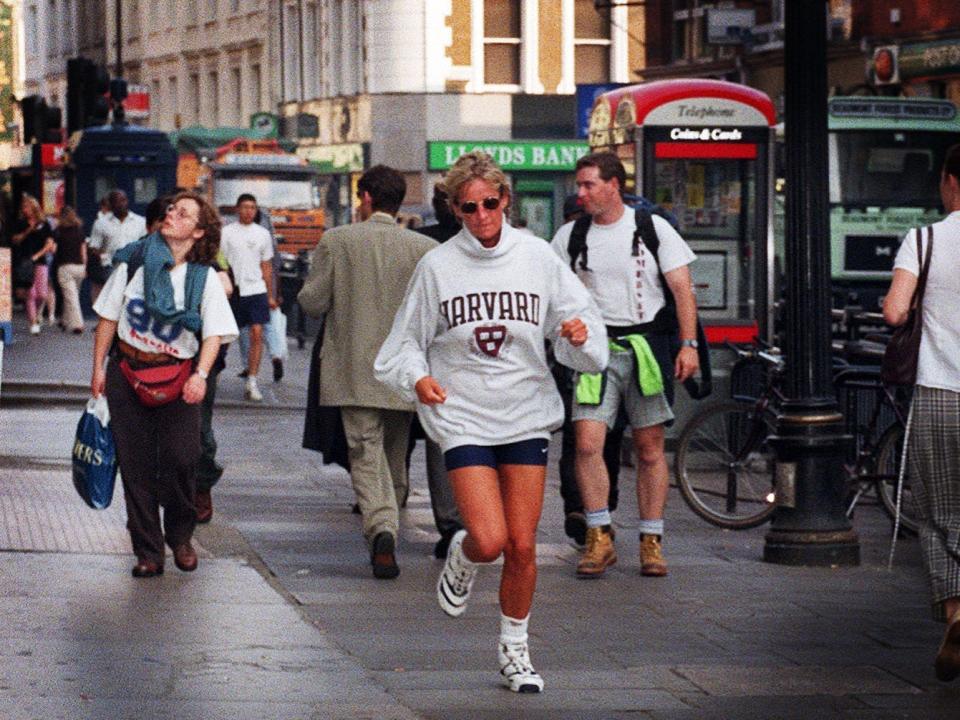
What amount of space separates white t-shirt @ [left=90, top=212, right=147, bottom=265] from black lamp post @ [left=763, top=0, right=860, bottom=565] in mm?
18620

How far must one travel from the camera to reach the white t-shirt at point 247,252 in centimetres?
2070

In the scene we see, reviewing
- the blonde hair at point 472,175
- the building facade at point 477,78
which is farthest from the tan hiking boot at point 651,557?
the building facade at point 477,78

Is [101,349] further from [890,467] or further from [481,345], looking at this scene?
[890,467]

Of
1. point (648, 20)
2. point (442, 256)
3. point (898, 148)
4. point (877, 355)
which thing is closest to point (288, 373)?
point (898, 148)

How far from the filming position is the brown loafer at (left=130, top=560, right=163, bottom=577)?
34.0 feet

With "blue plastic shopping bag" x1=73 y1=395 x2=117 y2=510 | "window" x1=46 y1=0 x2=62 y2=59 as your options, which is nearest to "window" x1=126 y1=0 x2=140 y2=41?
"window" x1=46 y1=0 x2=62 y2=59

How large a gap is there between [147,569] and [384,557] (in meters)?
1.05

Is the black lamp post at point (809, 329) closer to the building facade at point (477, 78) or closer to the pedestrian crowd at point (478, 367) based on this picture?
the pedestrian crowd at point (478, 367)

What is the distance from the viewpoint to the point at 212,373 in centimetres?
1215

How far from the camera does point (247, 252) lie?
818 inches

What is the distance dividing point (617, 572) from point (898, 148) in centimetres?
1848

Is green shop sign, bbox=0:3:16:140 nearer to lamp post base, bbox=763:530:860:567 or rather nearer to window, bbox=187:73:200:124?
lamp post base, bbox=763:530:860:567

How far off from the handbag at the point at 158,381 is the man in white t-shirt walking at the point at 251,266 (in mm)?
10198

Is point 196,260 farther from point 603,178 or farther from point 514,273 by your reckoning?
point 514,273
